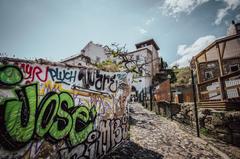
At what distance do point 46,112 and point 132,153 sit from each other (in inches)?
119

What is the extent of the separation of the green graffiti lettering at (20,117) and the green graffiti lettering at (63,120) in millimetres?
473

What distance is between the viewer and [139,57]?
35875mm

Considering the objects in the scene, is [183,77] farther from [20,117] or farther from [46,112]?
[20,117]

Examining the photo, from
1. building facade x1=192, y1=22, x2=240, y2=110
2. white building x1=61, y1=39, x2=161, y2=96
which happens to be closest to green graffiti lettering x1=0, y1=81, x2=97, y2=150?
building facade x1=192, y1=22, x2=240, y2=110

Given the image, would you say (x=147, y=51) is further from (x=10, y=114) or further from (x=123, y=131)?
(x=10, y=114)

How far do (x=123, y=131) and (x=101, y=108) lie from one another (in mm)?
1559

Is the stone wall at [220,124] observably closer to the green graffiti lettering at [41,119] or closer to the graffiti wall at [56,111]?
the graffiti wall at [56,111]

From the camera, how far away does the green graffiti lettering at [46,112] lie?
2.84 metres

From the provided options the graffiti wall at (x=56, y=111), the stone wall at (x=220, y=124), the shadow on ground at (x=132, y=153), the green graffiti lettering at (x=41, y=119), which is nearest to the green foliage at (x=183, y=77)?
the stone wall at (x=220, y=124)

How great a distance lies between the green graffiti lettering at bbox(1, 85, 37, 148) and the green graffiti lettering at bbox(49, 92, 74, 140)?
1.55ft

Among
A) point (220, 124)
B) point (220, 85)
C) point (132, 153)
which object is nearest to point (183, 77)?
point (220, 85)

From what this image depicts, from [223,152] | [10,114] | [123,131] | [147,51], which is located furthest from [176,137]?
[147,51]

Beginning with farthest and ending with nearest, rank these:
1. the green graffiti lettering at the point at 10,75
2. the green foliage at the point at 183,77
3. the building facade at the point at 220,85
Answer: the green foliage at the point at 183,77
the building facade at the point at 220,85
the green graffiti lettering at the point at 10,75

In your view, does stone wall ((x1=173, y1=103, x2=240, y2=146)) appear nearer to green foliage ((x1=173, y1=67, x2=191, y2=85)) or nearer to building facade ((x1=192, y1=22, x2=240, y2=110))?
building facade ((x1=192, y1=22, x2=240, y2=110))
